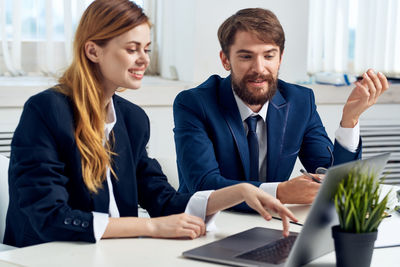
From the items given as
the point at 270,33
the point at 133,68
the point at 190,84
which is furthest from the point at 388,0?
the point at 133,68

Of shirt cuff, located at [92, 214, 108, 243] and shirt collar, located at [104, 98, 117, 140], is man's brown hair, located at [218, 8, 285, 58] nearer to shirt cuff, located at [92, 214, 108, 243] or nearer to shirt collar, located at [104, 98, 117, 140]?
shirt collar, located at [104, 98, 117, 140]

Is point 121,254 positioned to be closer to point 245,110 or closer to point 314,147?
point 245,110

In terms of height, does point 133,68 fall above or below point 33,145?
above

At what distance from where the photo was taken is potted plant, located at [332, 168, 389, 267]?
125 cm

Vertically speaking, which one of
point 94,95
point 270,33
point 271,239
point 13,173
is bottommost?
point 271,239

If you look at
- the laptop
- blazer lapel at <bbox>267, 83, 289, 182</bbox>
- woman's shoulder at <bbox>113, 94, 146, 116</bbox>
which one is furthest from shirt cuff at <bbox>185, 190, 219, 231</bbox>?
blazer lapel at <bbox>267, 83, 289, 182</bbox>

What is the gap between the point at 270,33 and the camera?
2.22m

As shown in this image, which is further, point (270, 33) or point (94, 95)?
point (270, 33)

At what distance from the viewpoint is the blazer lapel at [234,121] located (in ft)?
7.22

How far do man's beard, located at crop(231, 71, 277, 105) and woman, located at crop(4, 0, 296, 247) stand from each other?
472mm

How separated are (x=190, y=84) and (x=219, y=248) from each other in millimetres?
1918

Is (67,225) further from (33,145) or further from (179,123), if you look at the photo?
(179,123)

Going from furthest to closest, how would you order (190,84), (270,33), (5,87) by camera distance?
1. (190,84)
2. (5,87)
3. (270,33)

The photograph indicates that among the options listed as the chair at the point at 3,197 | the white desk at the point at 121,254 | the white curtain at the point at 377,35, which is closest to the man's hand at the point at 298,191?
the white desk at the point at 121,254
